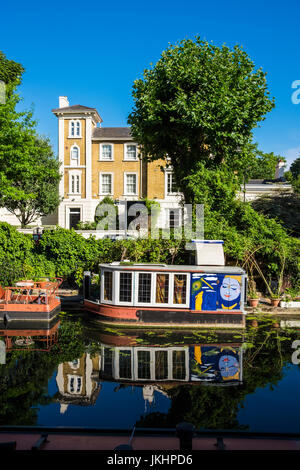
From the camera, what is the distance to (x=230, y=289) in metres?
13.2

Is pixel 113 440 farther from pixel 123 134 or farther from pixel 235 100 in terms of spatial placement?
pixel 123 134

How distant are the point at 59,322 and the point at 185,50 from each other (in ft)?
53.1

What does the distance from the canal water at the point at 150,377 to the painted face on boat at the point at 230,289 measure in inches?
50.3

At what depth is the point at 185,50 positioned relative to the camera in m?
20.1

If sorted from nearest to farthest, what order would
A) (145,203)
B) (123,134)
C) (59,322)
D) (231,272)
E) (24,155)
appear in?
(231,272) → (59,322) → (24,155) → (145,203) → (123,134)

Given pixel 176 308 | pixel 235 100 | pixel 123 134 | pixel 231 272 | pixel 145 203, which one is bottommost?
pixel 176 308

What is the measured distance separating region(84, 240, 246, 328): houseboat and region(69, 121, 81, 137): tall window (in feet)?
79.6

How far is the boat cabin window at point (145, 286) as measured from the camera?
13.5 metres

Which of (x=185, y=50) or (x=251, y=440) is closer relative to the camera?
(x=251, y=440)

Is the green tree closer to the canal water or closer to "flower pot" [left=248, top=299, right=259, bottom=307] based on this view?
the canal water

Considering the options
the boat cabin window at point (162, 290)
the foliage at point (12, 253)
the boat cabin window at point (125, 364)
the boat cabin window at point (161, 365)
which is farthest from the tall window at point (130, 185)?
the boat cabin window at point (161, 365)

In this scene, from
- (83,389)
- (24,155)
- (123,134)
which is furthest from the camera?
(123,134)

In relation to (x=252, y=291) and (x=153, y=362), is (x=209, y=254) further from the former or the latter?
(x=153, y=362)

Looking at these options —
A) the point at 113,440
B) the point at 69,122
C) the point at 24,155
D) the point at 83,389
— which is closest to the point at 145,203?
the point at 69,122
